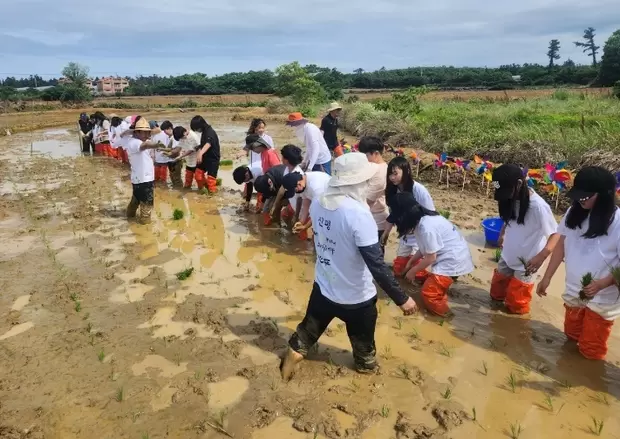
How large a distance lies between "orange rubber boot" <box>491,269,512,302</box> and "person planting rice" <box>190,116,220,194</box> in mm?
5789

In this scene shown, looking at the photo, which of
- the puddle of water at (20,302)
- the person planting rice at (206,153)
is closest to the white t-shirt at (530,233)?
the puddle of water at (20,302)

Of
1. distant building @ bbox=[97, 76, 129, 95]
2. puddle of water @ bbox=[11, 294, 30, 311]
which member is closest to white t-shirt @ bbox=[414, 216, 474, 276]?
puddle of water @ bbox=[11, 294, 30, 311]

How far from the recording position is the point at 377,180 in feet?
17.9

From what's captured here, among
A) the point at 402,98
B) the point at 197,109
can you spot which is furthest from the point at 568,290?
the point at 197,109

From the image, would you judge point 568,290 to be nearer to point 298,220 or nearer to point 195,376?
point 195,376

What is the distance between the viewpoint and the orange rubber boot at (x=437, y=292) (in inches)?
180

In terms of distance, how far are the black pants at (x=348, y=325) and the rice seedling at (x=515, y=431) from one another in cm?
104

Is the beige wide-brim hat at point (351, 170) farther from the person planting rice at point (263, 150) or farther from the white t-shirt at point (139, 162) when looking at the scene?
the white t-shirt at point (139, 162)

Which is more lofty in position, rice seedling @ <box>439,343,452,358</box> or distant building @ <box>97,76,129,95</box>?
distant building @ <box>97,76,129,95</box>

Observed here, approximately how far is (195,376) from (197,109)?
1454 inches

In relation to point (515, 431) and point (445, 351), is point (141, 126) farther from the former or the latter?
point (515, 431)

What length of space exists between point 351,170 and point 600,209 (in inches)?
76.4

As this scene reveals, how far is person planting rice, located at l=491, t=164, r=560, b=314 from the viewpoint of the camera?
4129 mm

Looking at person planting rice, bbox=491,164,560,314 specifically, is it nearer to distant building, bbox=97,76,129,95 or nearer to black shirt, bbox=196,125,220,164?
black shirt, bbox=196,125,220,164
